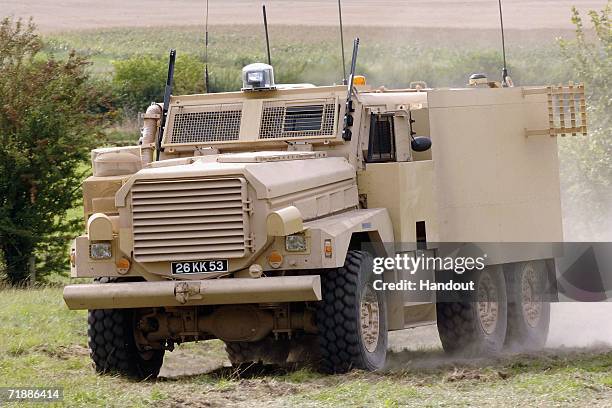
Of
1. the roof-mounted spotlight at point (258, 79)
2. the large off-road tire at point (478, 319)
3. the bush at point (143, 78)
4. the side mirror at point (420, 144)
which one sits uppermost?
the bush at point (143, 78)

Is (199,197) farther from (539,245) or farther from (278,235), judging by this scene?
(539,245)

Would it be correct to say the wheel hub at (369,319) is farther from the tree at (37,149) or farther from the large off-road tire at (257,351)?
the tree at (37,149)

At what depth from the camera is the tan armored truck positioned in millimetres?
11883

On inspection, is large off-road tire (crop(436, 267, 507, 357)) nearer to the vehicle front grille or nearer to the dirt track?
the vehicle front grille

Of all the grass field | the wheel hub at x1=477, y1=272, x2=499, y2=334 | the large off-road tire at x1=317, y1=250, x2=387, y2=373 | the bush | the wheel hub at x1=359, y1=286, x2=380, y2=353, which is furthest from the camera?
the bush

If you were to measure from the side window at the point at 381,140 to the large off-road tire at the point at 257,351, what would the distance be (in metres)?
1.99

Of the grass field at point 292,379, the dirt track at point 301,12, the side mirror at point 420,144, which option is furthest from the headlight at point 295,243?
the dirt track at point 301,12

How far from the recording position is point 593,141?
2728 cm


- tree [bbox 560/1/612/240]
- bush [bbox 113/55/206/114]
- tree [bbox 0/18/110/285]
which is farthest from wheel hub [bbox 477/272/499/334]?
bush [bbox 113/55/206/114]

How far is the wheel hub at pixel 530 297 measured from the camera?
1645cm

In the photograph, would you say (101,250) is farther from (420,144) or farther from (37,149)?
(37,149)

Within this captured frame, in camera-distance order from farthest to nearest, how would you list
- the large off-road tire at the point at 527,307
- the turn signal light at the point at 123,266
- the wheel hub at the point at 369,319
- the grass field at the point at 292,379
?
the large off-road tire at the point at 527,307 < the wheel hub at the point at 369,319 < the turn signal light at the point at 123,266 < the grass field at the point at 292,379

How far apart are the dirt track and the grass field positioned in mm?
34428

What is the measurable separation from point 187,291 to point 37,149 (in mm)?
9472
